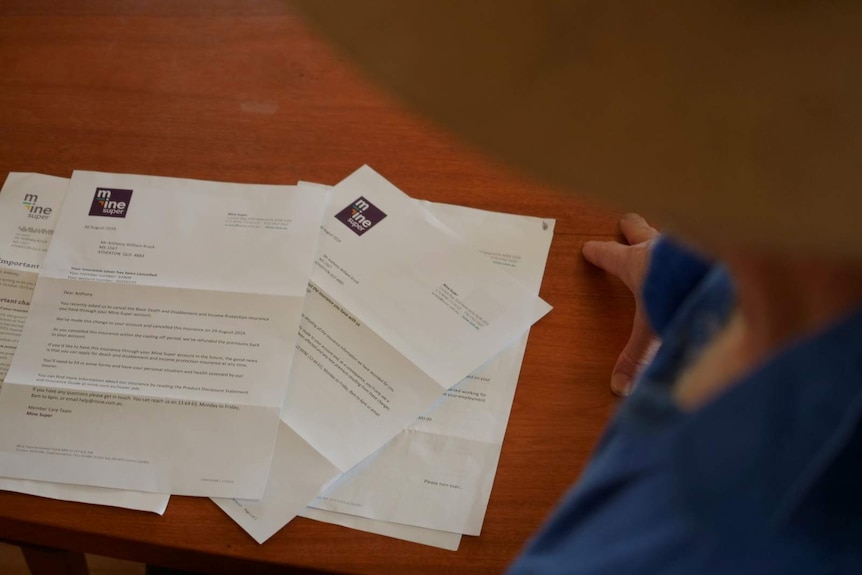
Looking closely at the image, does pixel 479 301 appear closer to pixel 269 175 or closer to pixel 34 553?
pixel 269 175

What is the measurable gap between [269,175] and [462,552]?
0.43 meters

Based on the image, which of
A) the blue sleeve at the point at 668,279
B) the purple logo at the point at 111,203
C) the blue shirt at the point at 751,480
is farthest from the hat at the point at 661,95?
the purple logo at the point at 111,203

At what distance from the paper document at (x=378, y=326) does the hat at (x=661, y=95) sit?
0.50 metres

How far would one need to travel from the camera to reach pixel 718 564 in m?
0.32

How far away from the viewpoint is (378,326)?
0.74 metres

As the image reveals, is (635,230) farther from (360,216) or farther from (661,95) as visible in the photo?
(661,95)

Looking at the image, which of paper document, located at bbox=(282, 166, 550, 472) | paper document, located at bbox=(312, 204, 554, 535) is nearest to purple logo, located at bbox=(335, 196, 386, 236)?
paper document, located at bbox=(282, 166, 550, 472)

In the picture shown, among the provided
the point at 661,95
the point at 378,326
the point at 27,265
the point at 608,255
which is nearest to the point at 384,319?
the point at 378,326

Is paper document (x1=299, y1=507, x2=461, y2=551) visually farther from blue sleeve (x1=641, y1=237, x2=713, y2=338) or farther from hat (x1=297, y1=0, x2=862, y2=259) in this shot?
hat (x1=297, y1=0, x2=862, y2=259)

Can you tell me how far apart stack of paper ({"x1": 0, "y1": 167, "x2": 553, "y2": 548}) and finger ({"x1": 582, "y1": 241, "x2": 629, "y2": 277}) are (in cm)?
5

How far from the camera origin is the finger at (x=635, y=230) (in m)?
0.78

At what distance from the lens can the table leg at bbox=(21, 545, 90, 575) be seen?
748 mm

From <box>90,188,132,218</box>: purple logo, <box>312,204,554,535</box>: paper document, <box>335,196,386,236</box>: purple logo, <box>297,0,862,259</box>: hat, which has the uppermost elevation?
<box>297,0,862,259</box>: hat

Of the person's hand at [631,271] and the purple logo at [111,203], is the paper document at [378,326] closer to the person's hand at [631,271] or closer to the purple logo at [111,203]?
the person's hand at [631,271]
